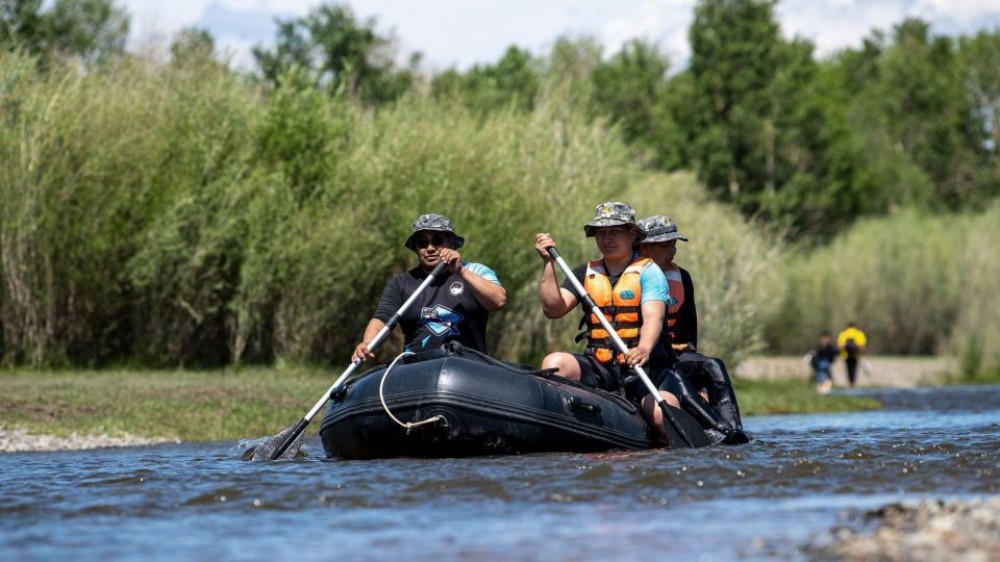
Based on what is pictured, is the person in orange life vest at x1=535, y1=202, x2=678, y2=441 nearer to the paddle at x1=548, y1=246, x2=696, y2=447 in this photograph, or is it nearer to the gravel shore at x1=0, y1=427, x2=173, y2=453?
the paddle at x1=548, y1=246, x2=696, y2=447

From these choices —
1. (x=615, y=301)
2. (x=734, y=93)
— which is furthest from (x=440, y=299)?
(x=734, y=93)

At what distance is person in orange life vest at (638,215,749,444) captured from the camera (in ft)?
41.6

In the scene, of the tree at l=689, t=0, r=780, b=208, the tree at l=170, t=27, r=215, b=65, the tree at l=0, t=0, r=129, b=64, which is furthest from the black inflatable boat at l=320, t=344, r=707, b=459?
the tree at l=689, t=0, r=780, b=208

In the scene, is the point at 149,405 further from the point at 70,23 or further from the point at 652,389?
the point at 70,23

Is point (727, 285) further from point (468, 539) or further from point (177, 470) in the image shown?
point (468, 539)

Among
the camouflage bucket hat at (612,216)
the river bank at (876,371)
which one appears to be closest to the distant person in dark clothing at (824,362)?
the river bank at (876,371)

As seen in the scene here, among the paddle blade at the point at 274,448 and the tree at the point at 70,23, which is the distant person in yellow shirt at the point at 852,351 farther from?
the paddle blade at the point at 274,448

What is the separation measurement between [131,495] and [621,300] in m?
3.97

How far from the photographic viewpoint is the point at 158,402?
61.3ft

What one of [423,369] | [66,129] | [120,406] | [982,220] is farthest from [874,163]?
[423,369]

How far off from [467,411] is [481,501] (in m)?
1.86

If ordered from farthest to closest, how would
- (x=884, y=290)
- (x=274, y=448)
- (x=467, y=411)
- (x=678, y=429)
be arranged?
(x=884, y=290) < (x=274, y=448) < (x=678, y=429) < (x=467, y=411)

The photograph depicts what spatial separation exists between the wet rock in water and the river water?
0.22 m

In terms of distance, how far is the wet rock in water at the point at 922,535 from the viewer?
23.5 feet
